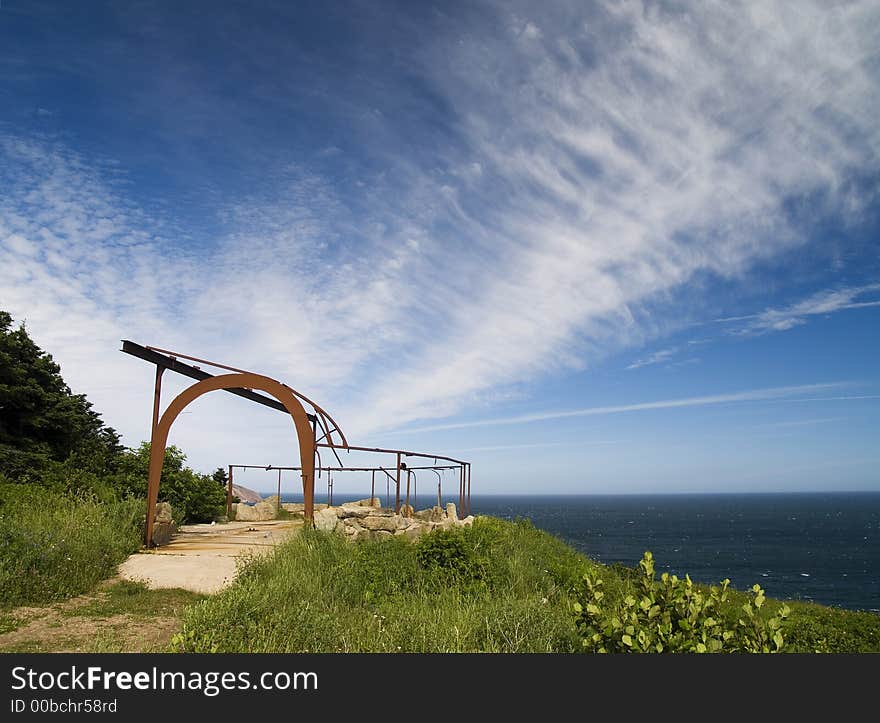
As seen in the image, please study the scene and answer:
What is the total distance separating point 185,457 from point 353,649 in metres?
15.8

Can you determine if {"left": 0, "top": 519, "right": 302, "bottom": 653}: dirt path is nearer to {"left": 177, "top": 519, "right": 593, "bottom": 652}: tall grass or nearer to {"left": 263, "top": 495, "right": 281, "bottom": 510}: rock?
{"left": 177, "top": 519, "right": 593, "bottom": 652}: tall grass

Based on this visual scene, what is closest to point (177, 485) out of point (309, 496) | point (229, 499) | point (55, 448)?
point (229, 499)

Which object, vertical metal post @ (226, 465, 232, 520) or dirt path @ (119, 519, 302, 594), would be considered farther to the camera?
vertical metal post @ (226, 465, 232, 520)

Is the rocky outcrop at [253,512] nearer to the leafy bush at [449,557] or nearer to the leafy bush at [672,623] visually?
the leafy bush at [449,557]

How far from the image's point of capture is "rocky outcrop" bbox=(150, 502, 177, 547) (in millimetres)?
12633

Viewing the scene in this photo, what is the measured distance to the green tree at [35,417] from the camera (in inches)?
708

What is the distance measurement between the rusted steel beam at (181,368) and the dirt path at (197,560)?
10.5 feet

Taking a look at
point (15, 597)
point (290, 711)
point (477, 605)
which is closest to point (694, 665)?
point (290, 711)


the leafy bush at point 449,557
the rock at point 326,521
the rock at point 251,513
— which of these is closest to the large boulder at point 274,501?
the rock at point 251,513

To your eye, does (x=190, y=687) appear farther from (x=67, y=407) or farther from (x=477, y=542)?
(x=67, y=407)

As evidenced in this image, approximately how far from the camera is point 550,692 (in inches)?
165

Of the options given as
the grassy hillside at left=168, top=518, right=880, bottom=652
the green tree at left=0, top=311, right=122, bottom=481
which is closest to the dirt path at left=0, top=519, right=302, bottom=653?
the grassy hillside at left=168, top=518, right=880, bottom=652

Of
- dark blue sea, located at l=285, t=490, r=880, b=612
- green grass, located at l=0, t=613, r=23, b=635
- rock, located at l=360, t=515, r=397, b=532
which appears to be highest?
rock, located at l=360, t=515, r=397, b=532

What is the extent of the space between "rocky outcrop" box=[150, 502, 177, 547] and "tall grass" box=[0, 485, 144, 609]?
0.35 metres
